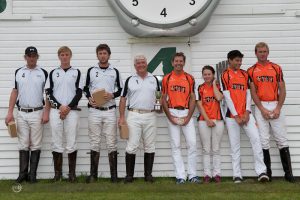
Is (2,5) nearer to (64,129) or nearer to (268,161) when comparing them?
Answer: (64,129)

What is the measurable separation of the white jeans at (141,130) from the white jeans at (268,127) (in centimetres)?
145

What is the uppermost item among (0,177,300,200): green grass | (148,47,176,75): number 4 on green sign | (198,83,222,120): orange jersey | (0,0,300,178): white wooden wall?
(0,0,300,178): white wooden wall

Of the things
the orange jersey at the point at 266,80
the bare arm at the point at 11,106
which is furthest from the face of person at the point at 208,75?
the bare arm at the point at 11,106

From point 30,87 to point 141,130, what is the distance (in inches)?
64.9

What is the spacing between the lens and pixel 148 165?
6.39 meters

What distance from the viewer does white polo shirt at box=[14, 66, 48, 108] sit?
21.4 feet

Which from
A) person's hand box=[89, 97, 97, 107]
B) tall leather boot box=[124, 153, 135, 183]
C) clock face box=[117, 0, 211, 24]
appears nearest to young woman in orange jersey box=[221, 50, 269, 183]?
tall leather boot box=[124, 153, 135, 183]

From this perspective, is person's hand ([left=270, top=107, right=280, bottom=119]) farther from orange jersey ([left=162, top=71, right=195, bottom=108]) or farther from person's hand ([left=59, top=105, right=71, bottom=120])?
person's hand ([left=59, top=105, right=71, bottom=120])

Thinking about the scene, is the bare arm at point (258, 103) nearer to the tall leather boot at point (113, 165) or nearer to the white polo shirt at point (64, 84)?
the tall leather boot at point (113, 165)

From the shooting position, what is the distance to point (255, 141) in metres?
6.34

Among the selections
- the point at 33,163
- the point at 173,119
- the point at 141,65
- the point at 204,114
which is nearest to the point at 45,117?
the point at 33,163

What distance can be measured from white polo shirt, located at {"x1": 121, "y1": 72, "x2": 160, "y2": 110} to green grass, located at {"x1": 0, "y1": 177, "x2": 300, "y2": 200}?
1.04m

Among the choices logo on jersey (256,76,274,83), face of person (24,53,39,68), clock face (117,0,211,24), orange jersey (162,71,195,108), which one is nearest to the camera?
orange jersey (162,71,195,108)

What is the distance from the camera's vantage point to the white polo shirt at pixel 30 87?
6535 millimetres
